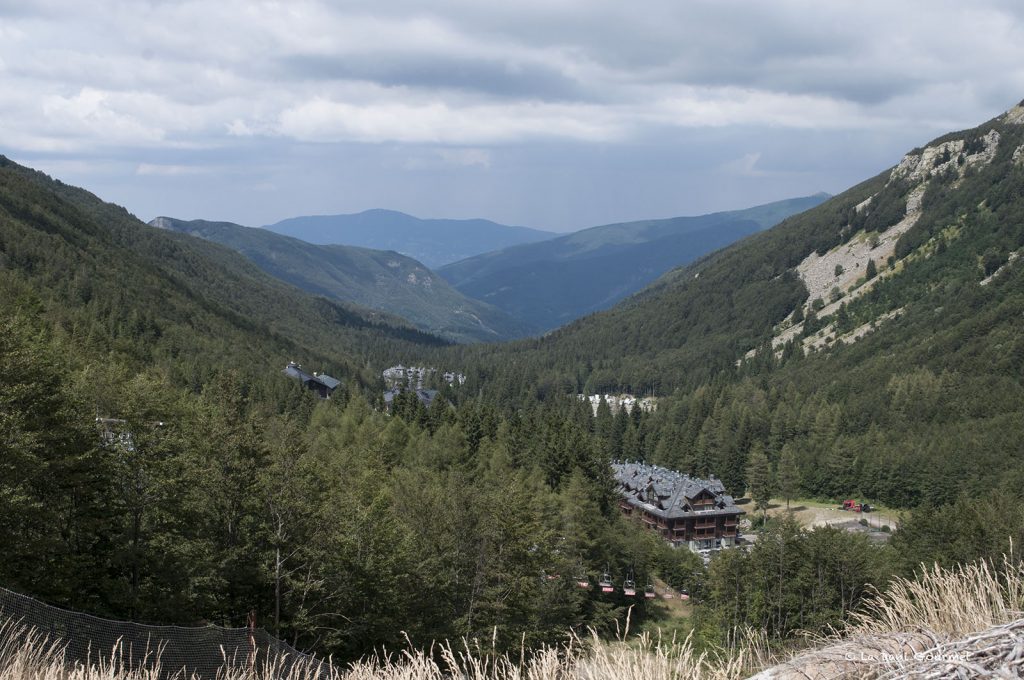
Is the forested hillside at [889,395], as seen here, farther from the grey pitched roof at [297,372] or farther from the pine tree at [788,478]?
the grey pitched roof at [297,372]

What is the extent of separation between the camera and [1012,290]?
520ft

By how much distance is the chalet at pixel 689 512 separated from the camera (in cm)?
7469

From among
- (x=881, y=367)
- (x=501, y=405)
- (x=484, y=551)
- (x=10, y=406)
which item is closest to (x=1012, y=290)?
(x=881, y=367)

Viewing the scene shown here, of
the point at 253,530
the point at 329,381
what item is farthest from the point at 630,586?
the point at 329,381

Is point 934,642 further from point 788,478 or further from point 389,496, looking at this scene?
point 788,478

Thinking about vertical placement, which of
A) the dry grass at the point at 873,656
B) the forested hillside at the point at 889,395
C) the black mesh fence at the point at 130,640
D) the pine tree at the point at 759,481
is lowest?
the pine tree at the point at 759,481

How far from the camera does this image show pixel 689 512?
74500mm

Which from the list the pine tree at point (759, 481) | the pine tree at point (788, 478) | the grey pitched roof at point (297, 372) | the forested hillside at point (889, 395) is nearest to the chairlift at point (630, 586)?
the pine tree at point (759, 481)

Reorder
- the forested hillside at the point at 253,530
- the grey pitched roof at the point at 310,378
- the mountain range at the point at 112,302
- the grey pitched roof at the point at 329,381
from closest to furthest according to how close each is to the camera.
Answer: the forested hillside at the point at 253,530 < the mountain range at the point at 112,302 < the grey pitched roof at the point at 310,378 < the grey pitched roof at the point at 329,381

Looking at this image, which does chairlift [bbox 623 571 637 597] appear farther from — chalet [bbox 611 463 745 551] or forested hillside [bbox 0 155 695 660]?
chalet [bbox 611 463 745 551]

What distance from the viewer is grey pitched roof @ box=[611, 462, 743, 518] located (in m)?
75.1

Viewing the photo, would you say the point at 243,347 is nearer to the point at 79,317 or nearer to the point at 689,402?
the point at 79,317

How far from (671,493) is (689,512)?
3.25 meters

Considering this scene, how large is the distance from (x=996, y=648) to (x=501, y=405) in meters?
152
